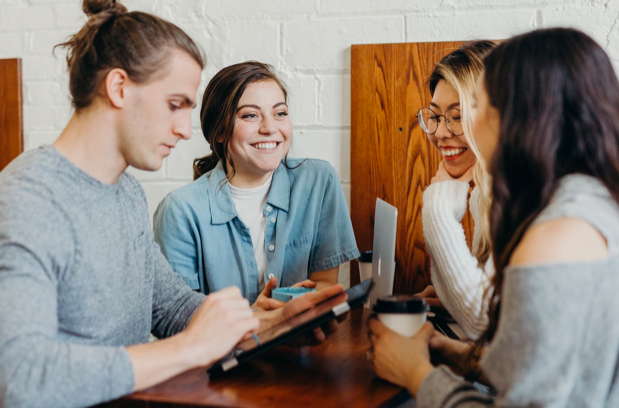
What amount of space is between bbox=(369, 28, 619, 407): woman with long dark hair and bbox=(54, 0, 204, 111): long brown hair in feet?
1.76

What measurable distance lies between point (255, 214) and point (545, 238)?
1077 mm

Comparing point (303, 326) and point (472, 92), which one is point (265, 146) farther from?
point (303, 326)

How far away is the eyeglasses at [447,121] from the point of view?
1496 millimetres

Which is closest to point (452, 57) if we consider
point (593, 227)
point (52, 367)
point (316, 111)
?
point (316, 111)

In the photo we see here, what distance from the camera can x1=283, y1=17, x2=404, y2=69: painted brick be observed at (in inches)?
70.5

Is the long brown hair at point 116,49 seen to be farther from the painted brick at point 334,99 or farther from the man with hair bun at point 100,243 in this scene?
the painted brick at point 334,99

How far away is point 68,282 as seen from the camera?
907 mm

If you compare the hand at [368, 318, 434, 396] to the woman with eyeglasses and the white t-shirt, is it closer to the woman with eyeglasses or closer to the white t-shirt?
the woman with eyeglasses

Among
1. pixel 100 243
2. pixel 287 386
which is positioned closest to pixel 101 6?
pixel 100 243

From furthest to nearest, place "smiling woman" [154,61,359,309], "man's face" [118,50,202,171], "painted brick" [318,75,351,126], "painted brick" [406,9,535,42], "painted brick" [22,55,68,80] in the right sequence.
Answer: "painted brick" [22,55,68,80]
"painted brick" [318,75,351,126]
"painted brick" [406,9,535,42]
"smiling woman" [154,61,359,309]
"man's face" [118,50,202,171]

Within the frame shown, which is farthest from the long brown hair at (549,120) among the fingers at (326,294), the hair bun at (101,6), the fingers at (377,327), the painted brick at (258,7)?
the painted brick at (258,7)

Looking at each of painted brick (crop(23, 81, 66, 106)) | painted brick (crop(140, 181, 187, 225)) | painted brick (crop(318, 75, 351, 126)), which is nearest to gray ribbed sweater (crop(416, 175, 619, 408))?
painted brick (crop(318, 75, 351, 126))

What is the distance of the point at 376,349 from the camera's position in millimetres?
911

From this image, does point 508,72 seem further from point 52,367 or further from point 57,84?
point 57,84
